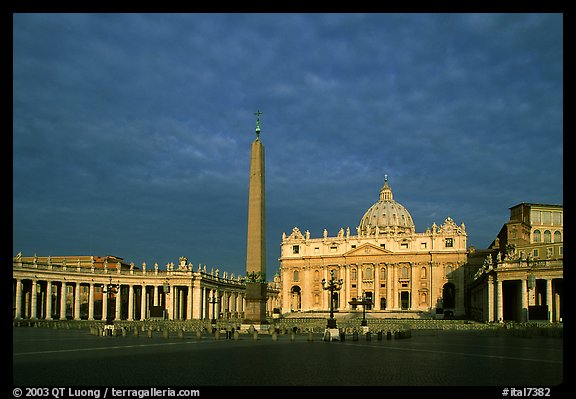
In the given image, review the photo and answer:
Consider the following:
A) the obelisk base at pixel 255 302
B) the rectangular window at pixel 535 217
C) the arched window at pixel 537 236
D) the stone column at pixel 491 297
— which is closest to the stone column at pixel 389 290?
the rectangular window at pixel 535 217

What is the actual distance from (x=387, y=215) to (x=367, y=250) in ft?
106

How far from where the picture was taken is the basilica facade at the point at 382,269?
379 ft

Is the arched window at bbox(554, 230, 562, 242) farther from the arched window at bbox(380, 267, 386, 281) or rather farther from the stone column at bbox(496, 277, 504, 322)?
the arched window at bbox(380, 267, 386, 281)

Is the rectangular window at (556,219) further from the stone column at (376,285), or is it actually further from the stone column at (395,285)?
the stone column at (376,285)

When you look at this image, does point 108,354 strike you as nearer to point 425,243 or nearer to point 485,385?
point 485,385

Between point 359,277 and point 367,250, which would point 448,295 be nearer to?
point 359,277

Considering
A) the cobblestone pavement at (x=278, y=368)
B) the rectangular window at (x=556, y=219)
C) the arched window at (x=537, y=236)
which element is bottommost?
the cobblestone pavement at (x=278, y=368)

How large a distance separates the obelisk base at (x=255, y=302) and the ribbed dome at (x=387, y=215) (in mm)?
108774

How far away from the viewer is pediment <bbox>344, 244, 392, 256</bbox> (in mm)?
120000

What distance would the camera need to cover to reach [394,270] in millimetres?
119500

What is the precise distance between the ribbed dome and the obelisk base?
108774 mm

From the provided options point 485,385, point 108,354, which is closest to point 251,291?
point 108,354

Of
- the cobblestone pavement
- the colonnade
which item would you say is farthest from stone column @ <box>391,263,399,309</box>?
the cobblestone pavement
